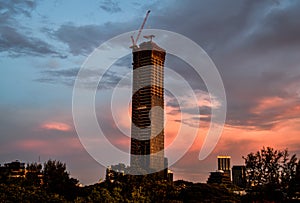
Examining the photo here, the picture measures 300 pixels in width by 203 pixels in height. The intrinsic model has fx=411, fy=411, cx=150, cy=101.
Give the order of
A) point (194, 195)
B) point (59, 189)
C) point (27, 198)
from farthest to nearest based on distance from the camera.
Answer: point (59, 189) → point (194, 195) → point (27, 198)

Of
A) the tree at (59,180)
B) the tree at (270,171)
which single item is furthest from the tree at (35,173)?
the tree at (270,171)

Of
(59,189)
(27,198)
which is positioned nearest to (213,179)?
(59,189)

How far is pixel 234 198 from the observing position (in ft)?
176

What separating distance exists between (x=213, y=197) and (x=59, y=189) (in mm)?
26036

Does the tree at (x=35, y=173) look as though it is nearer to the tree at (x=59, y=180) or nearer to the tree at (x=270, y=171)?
the tree at (x=59, y=180)

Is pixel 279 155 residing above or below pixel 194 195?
above

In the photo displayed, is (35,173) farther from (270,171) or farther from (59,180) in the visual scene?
(270,171)

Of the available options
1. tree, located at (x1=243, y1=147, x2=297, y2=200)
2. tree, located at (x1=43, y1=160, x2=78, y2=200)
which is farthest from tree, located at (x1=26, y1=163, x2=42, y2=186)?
tree, located at (x1=243, y1=147, x2=297, y2=200)

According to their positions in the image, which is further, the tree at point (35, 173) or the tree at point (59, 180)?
the tree at point (35, 173)

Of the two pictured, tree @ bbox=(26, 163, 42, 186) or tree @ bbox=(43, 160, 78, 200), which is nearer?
tree @ bbox=(43, 160, 78, 200)

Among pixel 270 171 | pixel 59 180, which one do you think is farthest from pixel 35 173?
pixel 270 171

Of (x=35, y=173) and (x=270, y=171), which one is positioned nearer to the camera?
(x=270, y=171)

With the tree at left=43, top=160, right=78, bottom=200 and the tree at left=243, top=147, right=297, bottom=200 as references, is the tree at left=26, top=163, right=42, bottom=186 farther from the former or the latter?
the tree at left=243, top=147, right=297, bottom=200

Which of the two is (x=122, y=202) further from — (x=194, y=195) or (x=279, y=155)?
(x=279, y=155)
